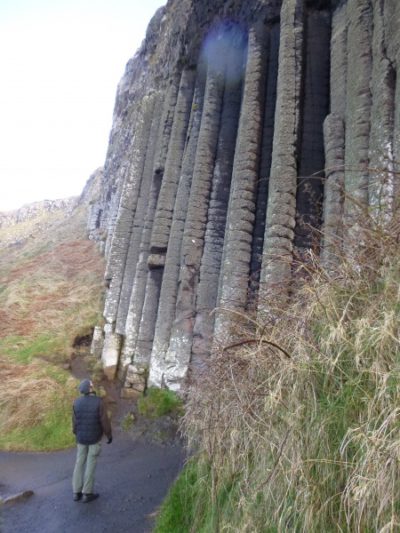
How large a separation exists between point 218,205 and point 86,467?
6.90m

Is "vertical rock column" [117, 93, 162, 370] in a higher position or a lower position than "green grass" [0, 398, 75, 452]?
higher

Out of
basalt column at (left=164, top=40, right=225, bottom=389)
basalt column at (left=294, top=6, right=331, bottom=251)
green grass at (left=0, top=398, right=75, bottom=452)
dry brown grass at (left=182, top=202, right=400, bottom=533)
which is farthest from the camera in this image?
basalt column at (left=164, top=40, right=225, bottom=389)

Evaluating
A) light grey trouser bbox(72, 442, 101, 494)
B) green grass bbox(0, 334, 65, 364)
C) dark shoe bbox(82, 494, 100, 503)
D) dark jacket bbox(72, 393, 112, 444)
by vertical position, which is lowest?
dark shoe bbox(82, 494, 100, 503)

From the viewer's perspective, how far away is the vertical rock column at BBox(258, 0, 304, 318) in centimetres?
831

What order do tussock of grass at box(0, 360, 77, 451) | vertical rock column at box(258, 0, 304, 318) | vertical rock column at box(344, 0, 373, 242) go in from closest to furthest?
vertical rock column at box(344, 0, 373, 242) → vertical rock column at box(258, 0, 304, 318) → tussock of grass at box(0, 360, 77, 451)

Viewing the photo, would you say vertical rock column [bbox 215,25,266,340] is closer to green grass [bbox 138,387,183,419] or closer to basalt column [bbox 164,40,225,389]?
basalt column [bbox 164,40,225,389]

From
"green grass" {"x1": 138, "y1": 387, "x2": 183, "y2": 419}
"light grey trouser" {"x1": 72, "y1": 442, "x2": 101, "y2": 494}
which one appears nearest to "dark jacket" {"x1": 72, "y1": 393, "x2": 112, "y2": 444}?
"light grey trouser" {"x1": 72, "y1": 442, "x2": 101, "y2": 494}

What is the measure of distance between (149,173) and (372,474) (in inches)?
608

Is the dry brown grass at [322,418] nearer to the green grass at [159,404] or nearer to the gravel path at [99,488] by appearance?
the gravel path at [99,488]

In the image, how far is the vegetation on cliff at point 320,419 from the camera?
8.22 feet

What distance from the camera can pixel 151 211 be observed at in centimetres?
1502

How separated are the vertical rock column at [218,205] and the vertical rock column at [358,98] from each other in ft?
12.7

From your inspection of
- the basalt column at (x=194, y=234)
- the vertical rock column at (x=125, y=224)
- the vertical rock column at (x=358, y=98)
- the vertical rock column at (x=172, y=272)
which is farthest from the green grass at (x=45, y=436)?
the vertical rock column at (x=358, y=98)

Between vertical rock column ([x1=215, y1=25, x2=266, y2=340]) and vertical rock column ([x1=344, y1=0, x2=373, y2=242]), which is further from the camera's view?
vertical rock column ([x1=215, y1=25, x2=266, y2=340])
